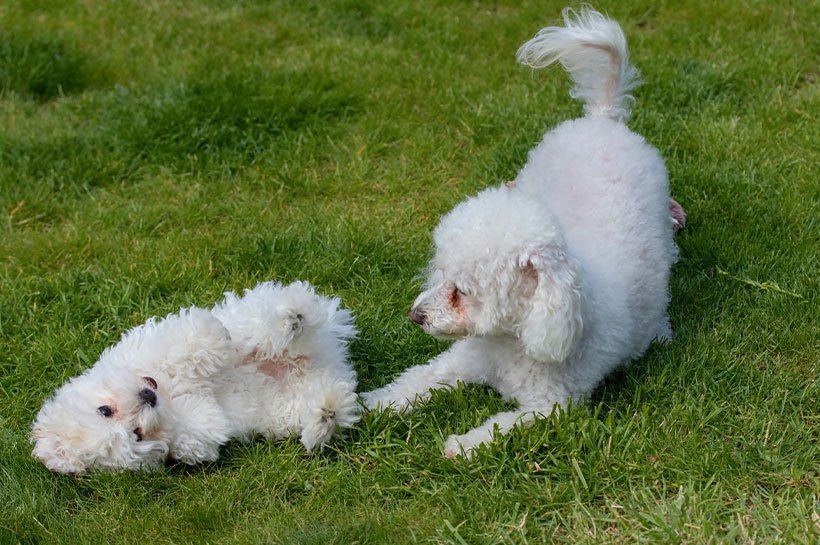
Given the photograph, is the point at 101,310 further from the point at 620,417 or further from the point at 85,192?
the point at 620,417

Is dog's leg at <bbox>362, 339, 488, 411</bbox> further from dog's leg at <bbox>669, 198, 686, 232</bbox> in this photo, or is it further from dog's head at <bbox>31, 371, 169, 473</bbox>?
dog's leg at <bbox>669, 198, 686, 232</bbox>

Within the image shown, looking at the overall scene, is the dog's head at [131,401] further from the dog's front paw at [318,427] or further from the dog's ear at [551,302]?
the dog's ear at [551,302]

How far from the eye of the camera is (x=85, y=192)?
478 centimetres

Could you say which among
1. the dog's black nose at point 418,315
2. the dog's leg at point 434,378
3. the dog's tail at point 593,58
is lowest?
the dog's leg at point 434,378

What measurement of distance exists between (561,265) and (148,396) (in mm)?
1363

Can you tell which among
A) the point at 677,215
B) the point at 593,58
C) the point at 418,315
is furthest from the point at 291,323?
the point at 677,215

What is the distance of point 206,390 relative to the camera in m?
3.11

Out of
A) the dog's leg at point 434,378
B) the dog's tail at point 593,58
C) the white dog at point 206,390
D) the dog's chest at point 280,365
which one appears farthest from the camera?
the dog's tail at point 593,58

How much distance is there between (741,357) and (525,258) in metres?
1.04

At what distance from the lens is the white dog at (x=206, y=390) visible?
292 cm

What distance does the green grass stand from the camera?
2883 mm

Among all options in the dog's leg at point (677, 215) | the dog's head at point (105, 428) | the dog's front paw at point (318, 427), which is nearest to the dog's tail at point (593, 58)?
the dog's leg at point (677, 215)

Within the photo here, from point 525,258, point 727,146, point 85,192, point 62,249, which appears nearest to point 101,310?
point 62,249

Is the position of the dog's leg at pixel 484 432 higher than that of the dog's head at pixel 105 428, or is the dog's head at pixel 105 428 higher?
the dog's head at pixel 105 428
